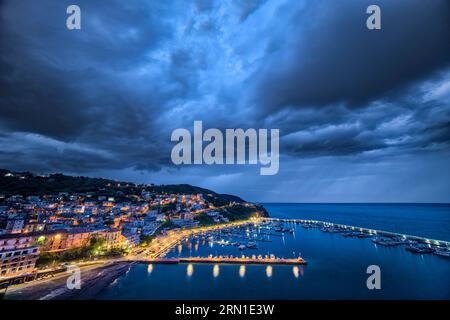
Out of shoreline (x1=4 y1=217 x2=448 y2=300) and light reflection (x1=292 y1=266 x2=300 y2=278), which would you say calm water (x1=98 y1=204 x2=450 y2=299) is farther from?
shoreline (x1=4 y1=217 x2=448 y2=300)

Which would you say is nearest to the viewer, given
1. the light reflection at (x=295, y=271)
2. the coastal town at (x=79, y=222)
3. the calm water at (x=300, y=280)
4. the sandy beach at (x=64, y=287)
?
the sandy beach at (x=64, y=287)

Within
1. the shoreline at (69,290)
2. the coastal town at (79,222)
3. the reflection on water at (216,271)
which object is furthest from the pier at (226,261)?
the shoreline at (69,290)

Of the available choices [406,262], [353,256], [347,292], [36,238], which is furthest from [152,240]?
[406,262]

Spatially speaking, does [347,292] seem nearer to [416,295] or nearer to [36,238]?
[416,295]

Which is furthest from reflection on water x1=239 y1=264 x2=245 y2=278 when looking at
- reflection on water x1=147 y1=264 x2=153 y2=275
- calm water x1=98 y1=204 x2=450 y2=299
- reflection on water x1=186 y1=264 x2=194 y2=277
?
reflection on water x1=147 y1=264 x2=153 y2=275

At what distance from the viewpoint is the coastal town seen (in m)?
12.5

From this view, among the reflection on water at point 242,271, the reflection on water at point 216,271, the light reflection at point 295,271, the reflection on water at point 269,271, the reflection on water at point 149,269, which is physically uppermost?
the reflection on water at point 269,271

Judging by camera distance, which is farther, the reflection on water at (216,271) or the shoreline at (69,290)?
the reflection on water at (216,271)

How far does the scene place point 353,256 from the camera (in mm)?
17953

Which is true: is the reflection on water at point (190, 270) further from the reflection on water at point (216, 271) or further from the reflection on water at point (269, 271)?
the reflection on water at point (269, 271)

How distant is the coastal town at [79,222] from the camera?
12.5 metres

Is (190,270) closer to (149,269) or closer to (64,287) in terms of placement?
(149,269)
